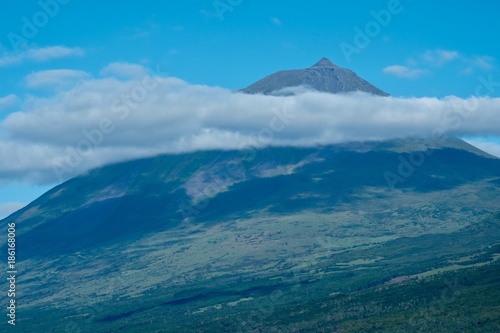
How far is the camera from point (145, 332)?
18150 centimetres

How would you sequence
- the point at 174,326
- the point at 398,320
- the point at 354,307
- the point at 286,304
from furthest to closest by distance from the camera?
the point at 286,304, the point at 174,326, the point at 354,307, the point at 398,320

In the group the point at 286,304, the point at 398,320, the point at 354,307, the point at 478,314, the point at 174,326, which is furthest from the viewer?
the point at 286,304

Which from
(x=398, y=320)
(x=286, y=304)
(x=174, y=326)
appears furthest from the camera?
(x=286, y=304)

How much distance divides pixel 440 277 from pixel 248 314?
45441 mm

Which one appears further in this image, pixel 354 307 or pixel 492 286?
pixel 354 307

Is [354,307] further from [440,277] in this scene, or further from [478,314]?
[478,314]

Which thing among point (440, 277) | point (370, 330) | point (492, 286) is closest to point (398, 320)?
point (370, 330)

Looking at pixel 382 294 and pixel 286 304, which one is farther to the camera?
pixel 286 304

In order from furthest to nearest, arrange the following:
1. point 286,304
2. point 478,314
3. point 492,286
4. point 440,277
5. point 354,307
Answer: point 286,304 → point 440,277 → point 354,307 → point 492,286 → point 478,314

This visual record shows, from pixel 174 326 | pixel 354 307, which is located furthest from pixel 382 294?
pixel 174 326

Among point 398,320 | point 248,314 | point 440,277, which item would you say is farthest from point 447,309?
point 248,314

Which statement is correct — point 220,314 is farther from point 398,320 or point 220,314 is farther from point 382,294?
point 398,320

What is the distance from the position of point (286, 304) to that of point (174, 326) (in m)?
30.2

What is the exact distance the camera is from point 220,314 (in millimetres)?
195875
